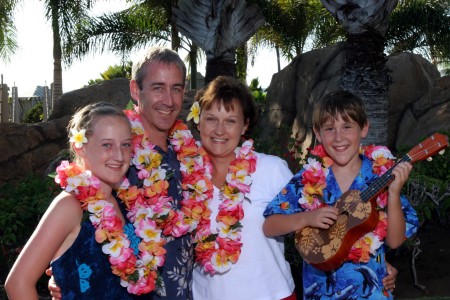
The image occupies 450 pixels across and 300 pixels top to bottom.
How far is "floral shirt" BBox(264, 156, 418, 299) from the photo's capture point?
2.95 m

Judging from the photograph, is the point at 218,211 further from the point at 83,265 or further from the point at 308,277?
the point at 83,265

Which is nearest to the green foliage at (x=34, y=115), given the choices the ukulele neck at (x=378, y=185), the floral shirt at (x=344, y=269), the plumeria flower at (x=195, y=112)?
the plumeria flower at (x=195, y=112)

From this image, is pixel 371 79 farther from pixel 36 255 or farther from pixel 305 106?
pixel 36 255

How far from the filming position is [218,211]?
318cm

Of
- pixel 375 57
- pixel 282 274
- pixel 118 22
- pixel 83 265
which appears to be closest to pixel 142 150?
pixel 83 265

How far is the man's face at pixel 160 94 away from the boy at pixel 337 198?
2.19 ft

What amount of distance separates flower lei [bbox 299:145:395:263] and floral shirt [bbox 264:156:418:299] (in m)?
0.03

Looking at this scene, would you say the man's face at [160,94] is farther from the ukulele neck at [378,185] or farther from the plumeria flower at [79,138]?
the ukulele neck at [378,185]

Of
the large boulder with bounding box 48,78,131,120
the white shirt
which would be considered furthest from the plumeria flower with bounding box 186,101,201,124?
the large boulder with bounding box 48,78,131,120

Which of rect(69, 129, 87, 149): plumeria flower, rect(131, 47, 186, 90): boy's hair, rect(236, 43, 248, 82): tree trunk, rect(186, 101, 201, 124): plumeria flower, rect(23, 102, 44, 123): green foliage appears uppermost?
rect(236, 43, 248, 82): tree trunk

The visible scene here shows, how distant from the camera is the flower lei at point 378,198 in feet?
9.75

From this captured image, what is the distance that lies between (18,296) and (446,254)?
4993mm

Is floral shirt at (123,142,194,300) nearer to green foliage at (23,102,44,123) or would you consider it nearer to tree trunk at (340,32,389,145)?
tree trunk at (340,32,389,145)

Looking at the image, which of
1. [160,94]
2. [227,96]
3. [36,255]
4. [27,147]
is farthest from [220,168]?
[27,147]
